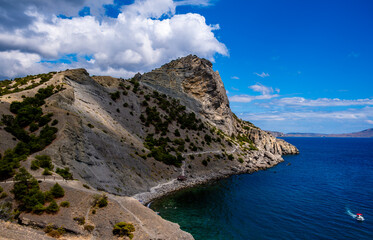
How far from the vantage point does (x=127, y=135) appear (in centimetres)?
5975

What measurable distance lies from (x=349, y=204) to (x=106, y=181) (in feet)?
157

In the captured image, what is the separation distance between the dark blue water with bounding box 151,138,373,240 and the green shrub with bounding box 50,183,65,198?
17803 millimetres

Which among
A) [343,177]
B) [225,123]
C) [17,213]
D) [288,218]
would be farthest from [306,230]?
[225,123]

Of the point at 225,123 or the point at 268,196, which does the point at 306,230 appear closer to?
the point at 268,196

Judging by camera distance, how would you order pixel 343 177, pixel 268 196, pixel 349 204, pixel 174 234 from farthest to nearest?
pixel 343 177 → pixel 268 196 → pixel 349 204 → pixel 174 234

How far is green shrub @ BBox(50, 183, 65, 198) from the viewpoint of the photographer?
932 inches

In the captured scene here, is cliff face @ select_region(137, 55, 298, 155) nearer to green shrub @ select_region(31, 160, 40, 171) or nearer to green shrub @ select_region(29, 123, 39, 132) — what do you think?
green shrub @ select_region(29, 123, 39, 132)

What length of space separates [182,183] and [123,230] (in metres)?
32.3

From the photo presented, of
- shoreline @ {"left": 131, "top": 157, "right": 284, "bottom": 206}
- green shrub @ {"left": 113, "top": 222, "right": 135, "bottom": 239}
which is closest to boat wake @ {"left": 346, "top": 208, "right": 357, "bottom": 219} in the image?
shoreline @ {"left": 131, "top": 157, "right": 284, "bottom": 206}

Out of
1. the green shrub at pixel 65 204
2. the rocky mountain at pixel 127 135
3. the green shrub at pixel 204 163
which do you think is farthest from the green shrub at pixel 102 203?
the green shrub at pixel 204 163

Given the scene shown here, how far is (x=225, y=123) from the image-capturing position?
348 ft

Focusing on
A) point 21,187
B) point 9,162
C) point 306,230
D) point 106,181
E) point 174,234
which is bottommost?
point 306,230

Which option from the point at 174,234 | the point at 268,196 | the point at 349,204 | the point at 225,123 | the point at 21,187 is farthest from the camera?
the point at 225,123

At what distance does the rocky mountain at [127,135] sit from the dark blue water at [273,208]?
629cm
